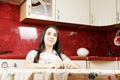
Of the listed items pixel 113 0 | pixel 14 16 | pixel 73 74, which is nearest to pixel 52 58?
pixel 14 16

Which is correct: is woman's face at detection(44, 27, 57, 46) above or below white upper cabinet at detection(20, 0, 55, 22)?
below

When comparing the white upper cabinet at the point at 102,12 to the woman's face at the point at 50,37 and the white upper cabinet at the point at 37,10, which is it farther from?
the woman's face at the point at 50,37

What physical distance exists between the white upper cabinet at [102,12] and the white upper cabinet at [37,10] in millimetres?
709

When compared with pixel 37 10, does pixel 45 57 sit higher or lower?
lower

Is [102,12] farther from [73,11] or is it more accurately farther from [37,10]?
[37,10]

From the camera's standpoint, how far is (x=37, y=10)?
2590 mm

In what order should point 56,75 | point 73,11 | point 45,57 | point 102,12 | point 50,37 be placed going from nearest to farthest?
point 56,75 → point 45,57 → point 50,37 → point 73,11 → point 102,12

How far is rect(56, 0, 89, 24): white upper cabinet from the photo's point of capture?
8.96 ft

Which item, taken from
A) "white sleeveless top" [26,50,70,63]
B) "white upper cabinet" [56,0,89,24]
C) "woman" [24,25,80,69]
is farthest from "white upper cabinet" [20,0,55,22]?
"white sleeveless top" [26,50,70,63]

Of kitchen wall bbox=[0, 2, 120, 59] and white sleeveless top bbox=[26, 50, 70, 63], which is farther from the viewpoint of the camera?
kitchen wall bbox=[0, 2, 120, 59]

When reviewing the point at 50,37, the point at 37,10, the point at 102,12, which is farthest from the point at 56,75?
the point at 102,12

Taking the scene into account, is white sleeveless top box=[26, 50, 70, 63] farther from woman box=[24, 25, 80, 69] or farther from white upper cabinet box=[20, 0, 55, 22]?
A: white upper cabinet box=[20, 0, 55, 22]

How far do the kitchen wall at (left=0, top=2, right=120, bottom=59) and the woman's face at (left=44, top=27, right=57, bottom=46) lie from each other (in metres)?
0.49

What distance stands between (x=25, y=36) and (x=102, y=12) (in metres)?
1.27
